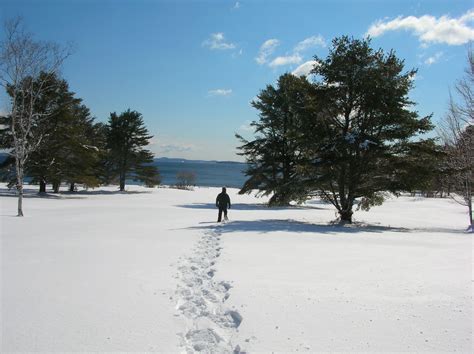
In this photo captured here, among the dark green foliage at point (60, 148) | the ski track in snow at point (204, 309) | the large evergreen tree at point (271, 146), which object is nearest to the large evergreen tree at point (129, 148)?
the dark green foliage at point (60, 148)

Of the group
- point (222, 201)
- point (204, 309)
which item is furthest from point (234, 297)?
point (222, 201)

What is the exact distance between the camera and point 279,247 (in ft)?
30.5

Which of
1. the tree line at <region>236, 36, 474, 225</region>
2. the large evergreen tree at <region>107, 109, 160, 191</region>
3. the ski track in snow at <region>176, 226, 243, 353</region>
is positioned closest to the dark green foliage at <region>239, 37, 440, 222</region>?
the tree line at <region>236, 36, 474, 225</region>

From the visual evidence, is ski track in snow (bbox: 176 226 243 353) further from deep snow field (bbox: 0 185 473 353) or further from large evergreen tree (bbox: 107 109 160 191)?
large evergreen tree (bbox: 107 109 160 191)

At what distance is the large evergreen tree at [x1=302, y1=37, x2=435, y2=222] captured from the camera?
15227mm

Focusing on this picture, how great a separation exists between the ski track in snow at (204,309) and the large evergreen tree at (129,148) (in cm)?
3478

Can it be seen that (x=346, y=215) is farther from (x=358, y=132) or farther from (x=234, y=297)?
(x=234, y=297)

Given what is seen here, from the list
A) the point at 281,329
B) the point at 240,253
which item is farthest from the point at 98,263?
the point at 281,329

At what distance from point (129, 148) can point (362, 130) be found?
31623mm

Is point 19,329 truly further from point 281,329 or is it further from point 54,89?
point 54,89

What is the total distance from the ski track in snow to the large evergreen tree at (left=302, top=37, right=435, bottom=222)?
9846mm

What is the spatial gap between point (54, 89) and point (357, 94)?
23765 millimetres

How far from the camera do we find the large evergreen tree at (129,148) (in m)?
40.3

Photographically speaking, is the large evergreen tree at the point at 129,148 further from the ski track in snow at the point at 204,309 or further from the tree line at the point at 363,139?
the ski track in snow at the point at 204,309
